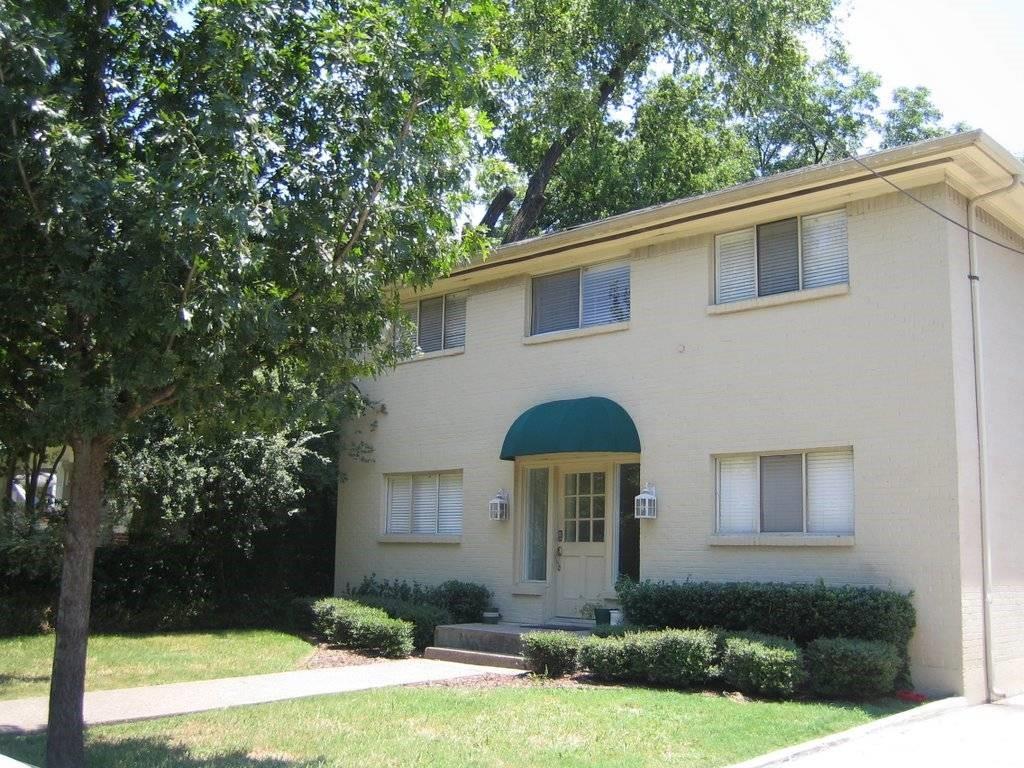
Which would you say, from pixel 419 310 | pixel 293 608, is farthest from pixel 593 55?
pixel 293 608

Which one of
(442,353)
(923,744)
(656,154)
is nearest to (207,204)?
(923,744)

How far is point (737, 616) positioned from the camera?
40.0ft

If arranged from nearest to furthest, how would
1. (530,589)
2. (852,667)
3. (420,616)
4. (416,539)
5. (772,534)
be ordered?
(852,667)
(772,534)
(420,616)
(530,589)
(416,539)

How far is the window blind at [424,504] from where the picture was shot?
691 inches

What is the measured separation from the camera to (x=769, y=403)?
13156 mm

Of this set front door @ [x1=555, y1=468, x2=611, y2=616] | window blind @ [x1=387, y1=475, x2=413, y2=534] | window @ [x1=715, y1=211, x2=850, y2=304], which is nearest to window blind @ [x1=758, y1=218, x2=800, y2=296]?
window @ [x1=715, y1=211, x2=850, y2=304]

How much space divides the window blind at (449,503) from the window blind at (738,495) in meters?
5.03

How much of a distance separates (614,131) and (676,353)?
15.2 m

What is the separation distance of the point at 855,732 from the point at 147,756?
5.90 m

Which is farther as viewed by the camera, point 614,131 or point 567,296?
point 614,131

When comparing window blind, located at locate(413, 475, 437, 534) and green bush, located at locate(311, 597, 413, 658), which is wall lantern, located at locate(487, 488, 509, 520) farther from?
green bush, located at locate(311, 597, 413, 658)

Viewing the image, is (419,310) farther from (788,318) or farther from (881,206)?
(881,206)

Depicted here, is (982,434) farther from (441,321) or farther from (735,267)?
(441,321)

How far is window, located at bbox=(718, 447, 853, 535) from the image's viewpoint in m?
12.5
